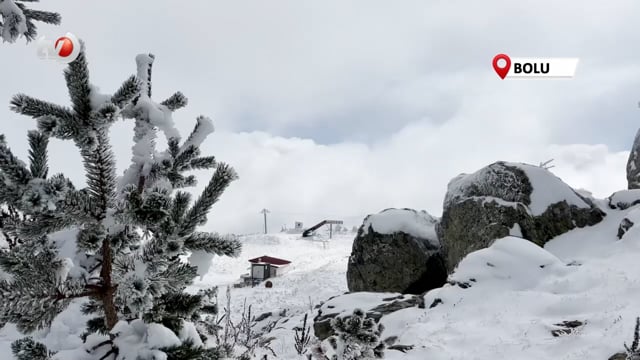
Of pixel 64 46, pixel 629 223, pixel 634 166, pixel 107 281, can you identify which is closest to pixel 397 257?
pixel 629 223

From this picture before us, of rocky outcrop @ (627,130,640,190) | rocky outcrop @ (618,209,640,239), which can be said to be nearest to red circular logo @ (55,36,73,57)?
rocky outcrop @ (618,209,640,239)

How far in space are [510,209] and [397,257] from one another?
136 inches

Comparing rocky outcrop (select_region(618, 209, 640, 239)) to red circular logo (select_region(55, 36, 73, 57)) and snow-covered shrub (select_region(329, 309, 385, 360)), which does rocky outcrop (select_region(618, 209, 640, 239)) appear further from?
red circular logo (select_region(55, 36, 73, 57))

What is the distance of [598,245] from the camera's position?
1062 centimetres

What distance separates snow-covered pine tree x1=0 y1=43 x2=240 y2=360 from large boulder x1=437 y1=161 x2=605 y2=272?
427 inches

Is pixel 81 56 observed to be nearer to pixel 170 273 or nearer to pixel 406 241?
pixel 170 273

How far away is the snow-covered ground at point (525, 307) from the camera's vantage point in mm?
5605

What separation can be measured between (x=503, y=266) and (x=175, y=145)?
842 centimetres

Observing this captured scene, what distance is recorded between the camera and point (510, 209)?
1134 cm

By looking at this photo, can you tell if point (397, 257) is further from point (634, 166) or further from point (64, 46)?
point (64, 46)

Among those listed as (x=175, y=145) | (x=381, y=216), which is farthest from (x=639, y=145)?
(x=175, y=145)

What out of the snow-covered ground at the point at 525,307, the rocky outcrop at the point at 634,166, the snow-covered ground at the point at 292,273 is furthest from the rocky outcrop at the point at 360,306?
the rocky outcrop at the point at 634,166

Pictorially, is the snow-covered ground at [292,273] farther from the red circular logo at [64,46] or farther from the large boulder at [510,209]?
the red circular logo at [64,46]

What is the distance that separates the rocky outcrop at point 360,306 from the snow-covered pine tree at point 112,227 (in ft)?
25.0
